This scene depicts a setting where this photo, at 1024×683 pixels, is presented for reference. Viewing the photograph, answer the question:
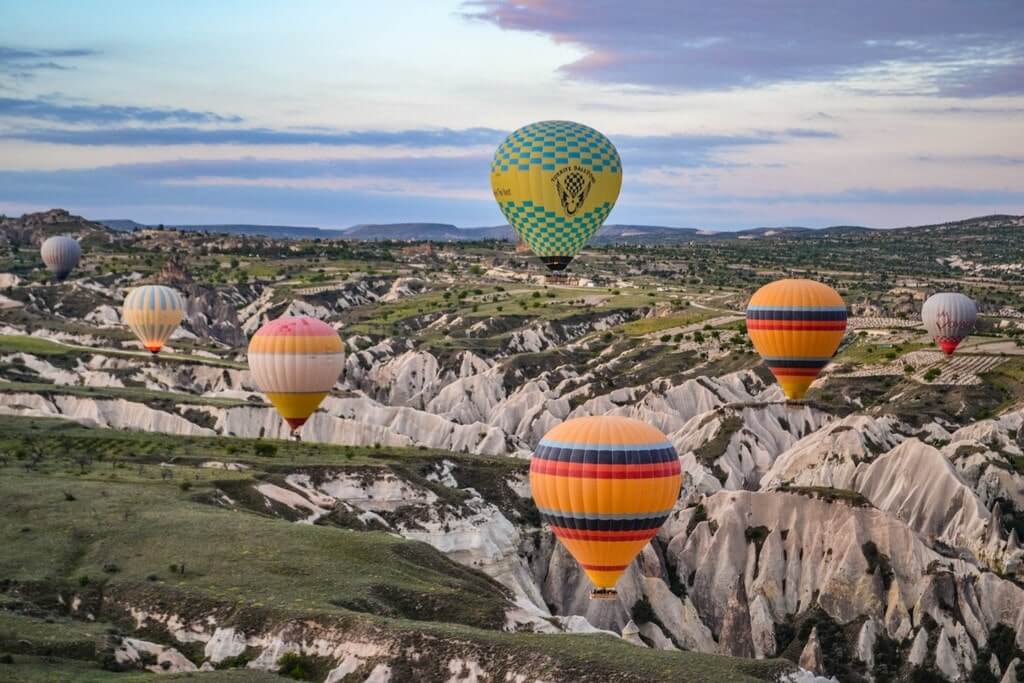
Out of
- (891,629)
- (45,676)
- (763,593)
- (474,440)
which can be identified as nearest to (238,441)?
(474,440)

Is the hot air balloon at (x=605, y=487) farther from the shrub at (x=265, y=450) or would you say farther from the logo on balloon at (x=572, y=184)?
the shrub at (x=265, y=450)

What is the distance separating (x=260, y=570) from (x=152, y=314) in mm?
Result: 76800

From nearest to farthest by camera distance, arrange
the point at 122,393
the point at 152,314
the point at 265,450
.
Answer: the point at 265,450
the point at 122,393
the point at 152,314

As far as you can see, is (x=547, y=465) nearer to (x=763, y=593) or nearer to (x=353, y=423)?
(x=763, y=593)

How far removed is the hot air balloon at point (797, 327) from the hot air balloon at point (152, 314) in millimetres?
60386

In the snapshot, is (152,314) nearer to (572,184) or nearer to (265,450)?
(265,450)

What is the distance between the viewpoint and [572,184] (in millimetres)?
98750

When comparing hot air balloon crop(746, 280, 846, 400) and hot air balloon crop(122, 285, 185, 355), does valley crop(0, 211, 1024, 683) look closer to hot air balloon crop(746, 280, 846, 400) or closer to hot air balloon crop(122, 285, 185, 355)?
hot air balloon crop(122, 285, 185, 355)

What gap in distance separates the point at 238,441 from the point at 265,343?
60.4 feet

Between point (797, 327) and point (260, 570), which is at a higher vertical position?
point (797, 327)

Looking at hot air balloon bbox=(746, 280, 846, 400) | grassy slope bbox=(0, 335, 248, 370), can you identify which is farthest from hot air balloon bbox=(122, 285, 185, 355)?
hot air balloon bbox=(746, 280, 846, 400)

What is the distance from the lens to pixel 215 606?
6931cm

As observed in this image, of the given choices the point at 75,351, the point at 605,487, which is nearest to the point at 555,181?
the point at 605,487

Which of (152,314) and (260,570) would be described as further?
(152,314)
